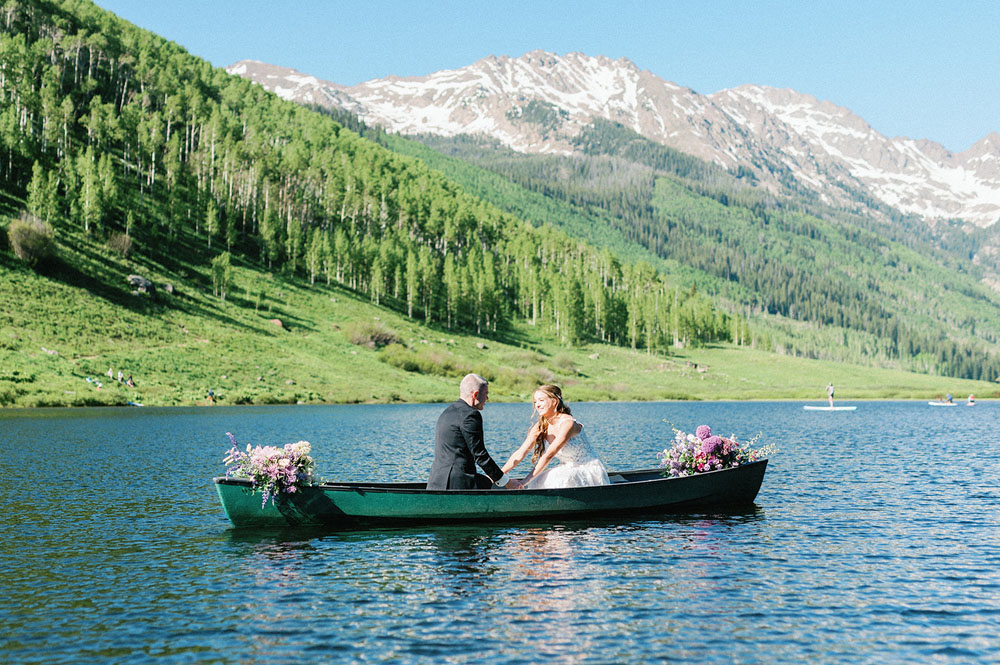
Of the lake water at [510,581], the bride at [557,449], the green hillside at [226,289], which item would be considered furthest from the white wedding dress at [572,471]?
the green hillside at [226,289]

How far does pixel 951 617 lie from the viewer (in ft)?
52.3

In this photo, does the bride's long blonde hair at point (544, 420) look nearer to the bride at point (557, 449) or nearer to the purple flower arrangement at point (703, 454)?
the bride at point (557, 449)

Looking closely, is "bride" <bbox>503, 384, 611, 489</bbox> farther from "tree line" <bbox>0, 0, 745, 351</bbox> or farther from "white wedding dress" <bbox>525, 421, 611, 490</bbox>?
"tree line" <bbox>0, 0, 745, 351</bbox>

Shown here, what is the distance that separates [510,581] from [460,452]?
6.82 meters

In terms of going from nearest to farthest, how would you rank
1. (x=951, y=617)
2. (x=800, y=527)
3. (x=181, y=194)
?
1. (x=951, y=617)
2. (x=800, y=527)
3. (x=181, y=194)

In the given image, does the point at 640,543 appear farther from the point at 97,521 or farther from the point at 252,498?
the point at 97,521

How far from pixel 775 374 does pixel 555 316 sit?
49356mm

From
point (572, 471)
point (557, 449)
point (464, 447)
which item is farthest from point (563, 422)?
point (464, 447)

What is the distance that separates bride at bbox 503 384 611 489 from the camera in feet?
82.8

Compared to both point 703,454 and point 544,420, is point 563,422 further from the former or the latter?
point 703,454

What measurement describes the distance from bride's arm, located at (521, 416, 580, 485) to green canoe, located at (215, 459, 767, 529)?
1003 millimetres

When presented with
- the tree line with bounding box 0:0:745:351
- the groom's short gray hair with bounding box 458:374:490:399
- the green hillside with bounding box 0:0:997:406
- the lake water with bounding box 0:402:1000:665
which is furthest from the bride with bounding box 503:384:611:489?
the tree line with bounding box 0:0:745:351

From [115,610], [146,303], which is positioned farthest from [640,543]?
[146,303]

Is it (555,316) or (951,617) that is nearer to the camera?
(951,617)
